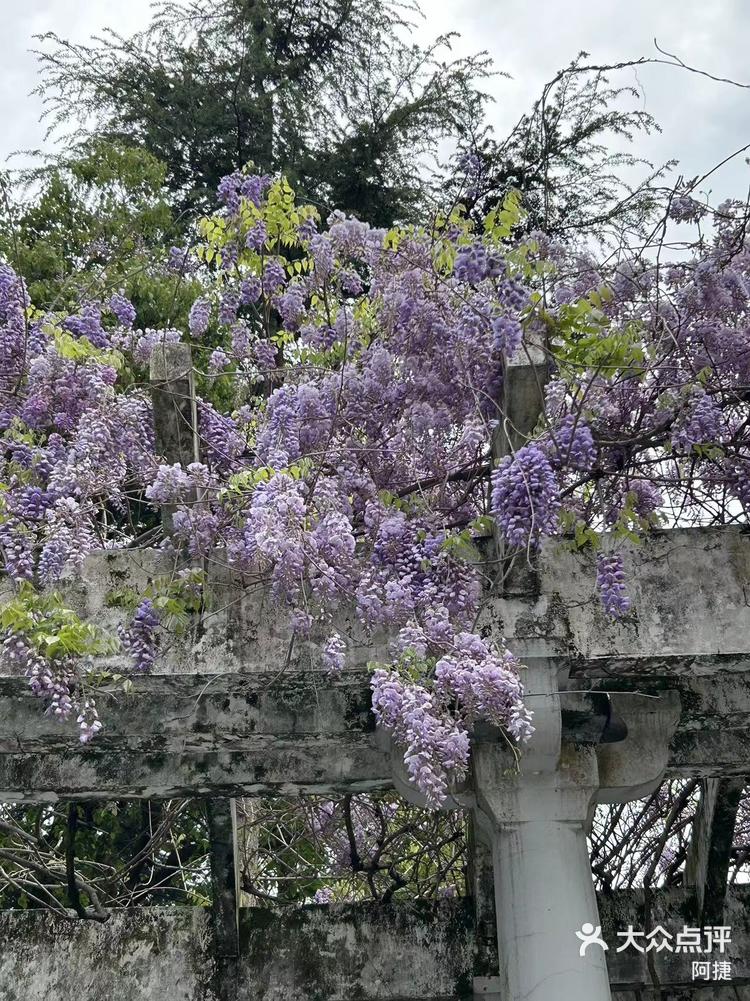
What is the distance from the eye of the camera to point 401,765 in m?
3.25

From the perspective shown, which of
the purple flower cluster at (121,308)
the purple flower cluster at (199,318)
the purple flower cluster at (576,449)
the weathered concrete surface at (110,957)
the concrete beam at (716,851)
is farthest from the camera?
the purple flower cluster at (121,308)

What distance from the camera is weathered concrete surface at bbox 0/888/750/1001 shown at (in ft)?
13.2

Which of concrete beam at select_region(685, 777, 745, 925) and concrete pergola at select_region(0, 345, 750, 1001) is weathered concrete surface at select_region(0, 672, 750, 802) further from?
concrete beam at select_region(685, 777, 745, 925)

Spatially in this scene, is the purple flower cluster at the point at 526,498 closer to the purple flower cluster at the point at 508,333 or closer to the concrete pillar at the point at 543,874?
the purple flower cluster at the point at 508,333

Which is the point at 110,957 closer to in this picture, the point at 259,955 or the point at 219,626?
the point at 259,955

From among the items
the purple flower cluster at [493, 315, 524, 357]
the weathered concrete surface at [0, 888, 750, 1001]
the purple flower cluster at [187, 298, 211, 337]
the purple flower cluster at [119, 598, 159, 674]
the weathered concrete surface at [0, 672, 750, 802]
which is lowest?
the weathered concrete surface at [0, 888, 750, 1001]

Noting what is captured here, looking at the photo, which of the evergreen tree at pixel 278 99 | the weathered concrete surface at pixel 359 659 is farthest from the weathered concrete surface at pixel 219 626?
the evergreen tree at pixel 278 99

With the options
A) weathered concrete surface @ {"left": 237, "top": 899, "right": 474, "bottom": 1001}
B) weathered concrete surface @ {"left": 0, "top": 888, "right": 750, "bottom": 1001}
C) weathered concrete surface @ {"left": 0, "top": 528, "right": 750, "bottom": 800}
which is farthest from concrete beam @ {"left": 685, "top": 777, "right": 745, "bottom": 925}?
weathered concrete surface @ {"left": 237, "top": 899, "right": 474, "bottom": 1001}

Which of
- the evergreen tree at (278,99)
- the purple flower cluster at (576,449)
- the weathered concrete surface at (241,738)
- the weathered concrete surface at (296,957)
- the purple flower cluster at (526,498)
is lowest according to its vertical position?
the weathered concrete surface at (296,957)

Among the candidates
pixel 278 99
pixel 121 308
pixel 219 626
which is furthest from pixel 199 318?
pixel 278 99

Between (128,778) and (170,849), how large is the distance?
344cm

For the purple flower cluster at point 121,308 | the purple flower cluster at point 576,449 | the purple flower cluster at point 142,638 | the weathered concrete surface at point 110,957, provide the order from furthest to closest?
the purple flower cluster at point 121,308
the weathered concrete surface at point 110,957
the purple flower cluster at point 576,449
the purple flower cluster at point 142,638

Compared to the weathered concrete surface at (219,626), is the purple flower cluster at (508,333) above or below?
above

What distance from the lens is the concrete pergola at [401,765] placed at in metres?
2.92
